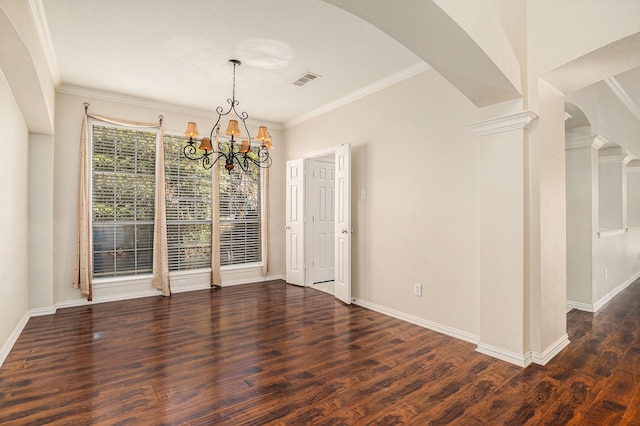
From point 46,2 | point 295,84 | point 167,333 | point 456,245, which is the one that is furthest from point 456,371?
point 46,2

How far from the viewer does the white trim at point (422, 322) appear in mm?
3307

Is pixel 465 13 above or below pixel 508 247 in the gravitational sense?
above

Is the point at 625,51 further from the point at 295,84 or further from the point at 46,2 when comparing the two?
the point at 46,2

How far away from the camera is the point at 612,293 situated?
16.1 feet

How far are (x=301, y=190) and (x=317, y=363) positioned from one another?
3.38 m

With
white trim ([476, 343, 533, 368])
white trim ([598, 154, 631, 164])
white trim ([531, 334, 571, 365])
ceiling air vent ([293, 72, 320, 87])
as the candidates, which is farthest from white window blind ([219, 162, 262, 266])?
white trim ([598, 154, 631, 164])

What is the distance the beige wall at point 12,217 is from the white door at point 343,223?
11.7 feet

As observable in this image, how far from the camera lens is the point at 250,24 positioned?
294 cm

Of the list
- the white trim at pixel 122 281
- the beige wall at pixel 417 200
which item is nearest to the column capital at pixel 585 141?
the beige wall at pixel 417 200

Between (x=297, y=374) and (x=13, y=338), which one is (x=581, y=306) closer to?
(x=297, y=374)

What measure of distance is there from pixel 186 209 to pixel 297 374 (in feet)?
12.1

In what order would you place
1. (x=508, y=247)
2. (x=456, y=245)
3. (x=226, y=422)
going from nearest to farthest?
1. (x=226, y=422)
2. (x=508, y=247)
3. (x=456, y=245)

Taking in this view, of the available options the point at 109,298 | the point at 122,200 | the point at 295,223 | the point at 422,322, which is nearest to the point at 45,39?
the point at 122,200

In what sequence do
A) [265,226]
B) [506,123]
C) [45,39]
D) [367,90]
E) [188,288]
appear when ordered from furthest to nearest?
[265,226]
[188,288]
[367,90]
[45,39]
[506,123]
